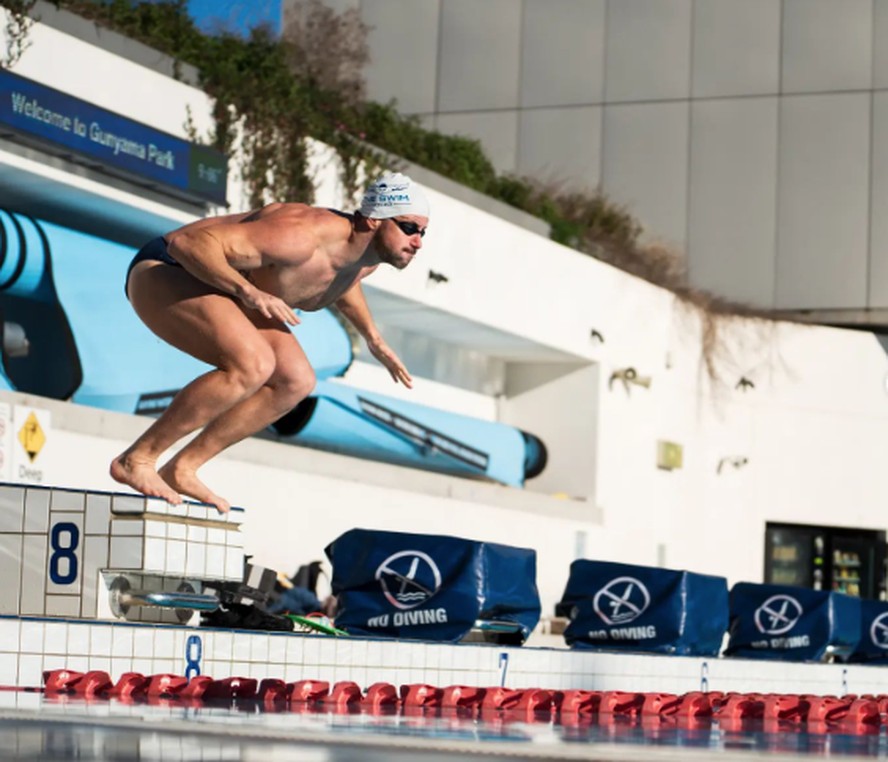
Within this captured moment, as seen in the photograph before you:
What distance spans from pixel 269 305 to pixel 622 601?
5336 millimetres

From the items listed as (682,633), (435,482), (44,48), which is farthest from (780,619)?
(44,48)

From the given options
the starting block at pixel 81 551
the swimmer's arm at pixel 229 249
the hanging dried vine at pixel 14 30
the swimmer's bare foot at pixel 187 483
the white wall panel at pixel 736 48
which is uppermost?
the white wall panel at pixel 736 48

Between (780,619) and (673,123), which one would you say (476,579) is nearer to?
(780,619)

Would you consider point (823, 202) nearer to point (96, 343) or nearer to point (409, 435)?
point (409, 435)

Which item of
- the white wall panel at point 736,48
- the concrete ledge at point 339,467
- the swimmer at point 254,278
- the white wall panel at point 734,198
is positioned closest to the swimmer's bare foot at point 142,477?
the swimmer at point 254,278

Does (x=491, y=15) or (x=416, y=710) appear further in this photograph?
(x=491, y=15)

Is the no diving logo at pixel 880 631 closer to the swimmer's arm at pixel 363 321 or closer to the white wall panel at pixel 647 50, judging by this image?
the swimmer's arm at pixel 363 321

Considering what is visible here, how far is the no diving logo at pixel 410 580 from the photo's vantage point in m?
8.77

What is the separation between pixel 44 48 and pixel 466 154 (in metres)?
8.57

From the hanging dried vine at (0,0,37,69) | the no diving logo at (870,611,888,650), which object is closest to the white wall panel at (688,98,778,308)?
the no diving logo at (870,611,888,650)

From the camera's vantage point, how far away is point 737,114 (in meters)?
24.5

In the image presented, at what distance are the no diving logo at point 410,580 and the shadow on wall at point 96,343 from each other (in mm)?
4985

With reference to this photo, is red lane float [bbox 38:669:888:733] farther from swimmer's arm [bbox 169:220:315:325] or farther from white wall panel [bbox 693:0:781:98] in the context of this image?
white wall panel [bbox 693:0:781:98]

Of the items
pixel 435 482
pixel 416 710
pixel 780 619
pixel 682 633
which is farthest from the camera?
pixel 435 482
